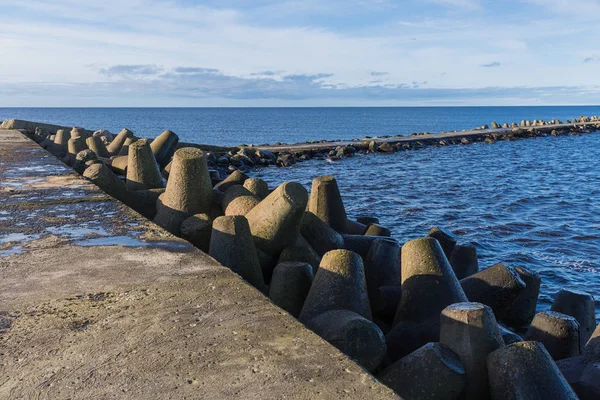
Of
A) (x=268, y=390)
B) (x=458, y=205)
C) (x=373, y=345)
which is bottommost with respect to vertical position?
(x=458, y=205)

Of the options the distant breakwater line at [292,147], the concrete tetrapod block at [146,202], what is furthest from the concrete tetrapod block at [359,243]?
the distant breakwater line at [292,147]

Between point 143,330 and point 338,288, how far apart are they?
1.60 m

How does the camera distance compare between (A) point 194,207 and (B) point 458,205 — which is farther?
(B) point 458,205

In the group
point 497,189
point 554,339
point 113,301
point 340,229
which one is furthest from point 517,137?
point 113,301

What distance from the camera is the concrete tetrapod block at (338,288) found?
3914mm

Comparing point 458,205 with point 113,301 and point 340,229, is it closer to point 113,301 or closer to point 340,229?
point 340,229

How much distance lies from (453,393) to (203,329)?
4.67ft

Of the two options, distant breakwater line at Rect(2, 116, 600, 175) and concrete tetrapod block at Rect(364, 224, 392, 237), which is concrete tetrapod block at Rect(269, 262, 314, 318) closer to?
concrete tetrapod block at Rect(364, 224, 392, 237)

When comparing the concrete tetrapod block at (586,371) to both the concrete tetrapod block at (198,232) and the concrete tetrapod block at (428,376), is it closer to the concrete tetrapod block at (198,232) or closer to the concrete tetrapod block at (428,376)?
the concrete tetrapod block at (428,376)

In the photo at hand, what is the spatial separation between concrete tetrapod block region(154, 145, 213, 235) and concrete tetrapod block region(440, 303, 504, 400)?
10.6ft

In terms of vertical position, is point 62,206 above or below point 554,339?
above

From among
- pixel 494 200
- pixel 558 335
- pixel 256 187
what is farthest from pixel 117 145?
pixel 558 335

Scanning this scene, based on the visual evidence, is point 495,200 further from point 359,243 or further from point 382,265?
point 382,265

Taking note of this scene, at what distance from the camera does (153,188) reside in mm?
7738
